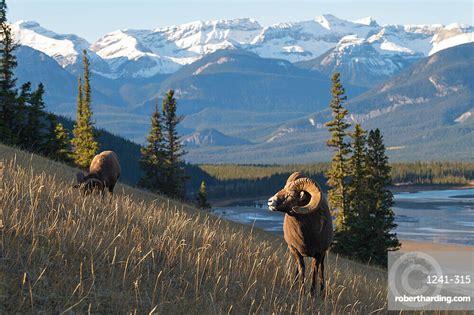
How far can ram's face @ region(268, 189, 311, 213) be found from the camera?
33.5ft

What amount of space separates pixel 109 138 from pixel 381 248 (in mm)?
142305

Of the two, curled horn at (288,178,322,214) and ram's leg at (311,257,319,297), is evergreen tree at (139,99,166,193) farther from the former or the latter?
curled horn at (288,178,322,214)

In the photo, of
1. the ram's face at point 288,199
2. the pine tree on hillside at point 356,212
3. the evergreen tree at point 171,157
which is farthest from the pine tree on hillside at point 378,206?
the ram's face at point 288,199

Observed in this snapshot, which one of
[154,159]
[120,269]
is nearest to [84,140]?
[154,159]

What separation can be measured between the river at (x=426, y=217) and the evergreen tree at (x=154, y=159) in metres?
15.5

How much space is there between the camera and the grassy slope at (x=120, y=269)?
292 inches

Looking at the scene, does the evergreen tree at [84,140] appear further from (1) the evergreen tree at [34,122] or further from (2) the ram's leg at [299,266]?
(2) the ram's leg at [299,266]

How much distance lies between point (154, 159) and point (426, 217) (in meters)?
92.8

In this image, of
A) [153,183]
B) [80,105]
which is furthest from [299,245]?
[80,105]

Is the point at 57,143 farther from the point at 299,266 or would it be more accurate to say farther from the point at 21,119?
the point at 299,266

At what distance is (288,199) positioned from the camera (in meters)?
10.4

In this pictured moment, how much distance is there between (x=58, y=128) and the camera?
57531 millimetres

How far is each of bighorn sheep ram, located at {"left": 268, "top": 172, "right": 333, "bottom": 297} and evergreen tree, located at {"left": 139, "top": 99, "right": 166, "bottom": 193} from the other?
5350 centimetres

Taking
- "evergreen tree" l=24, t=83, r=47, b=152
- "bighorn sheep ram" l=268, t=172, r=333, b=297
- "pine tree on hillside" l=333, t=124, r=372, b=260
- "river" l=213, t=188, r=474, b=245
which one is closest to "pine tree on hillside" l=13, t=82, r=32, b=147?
"evergreen tree" l=24, t=83, r=47, b=152
